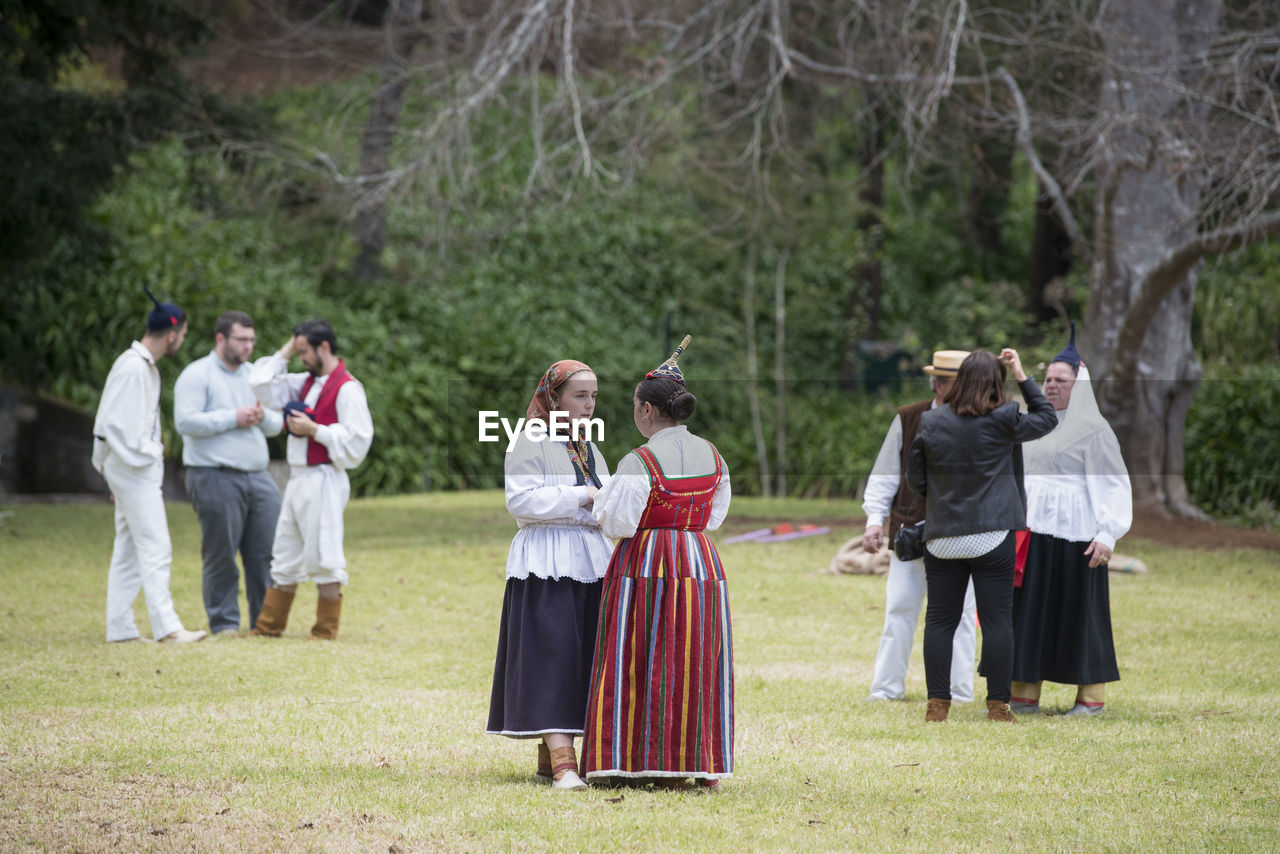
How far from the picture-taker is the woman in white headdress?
6.49 m

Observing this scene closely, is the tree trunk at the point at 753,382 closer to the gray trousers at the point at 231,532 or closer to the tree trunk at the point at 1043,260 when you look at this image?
the tree trunk at the point at 1043,260

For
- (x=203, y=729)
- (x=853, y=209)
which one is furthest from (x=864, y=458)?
(x=203, y=729)

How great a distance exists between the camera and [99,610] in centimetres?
919

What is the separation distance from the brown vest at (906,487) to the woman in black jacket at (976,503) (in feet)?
1.41

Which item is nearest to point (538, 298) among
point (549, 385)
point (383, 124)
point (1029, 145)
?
point (383, 124)

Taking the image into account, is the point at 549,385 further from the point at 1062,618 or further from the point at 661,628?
the point at 1062,618

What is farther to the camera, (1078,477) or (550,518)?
(1078,477)

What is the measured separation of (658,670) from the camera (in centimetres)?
455

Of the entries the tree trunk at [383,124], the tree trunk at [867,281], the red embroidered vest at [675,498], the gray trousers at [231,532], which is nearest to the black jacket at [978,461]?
the red embroidered vest at [675,498]

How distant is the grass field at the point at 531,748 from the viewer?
4.20 meters

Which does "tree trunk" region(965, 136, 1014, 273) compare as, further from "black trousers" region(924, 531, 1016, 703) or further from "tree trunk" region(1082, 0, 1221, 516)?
"black trousers" region(924, 531, 1016, 703)

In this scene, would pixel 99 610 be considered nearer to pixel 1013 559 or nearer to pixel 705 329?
pixel 1013 559

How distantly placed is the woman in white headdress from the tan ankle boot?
1.94 feet

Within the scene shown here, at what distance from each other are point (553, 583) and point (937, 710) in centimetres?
228
